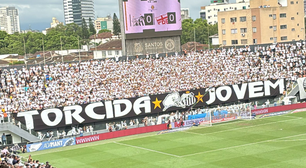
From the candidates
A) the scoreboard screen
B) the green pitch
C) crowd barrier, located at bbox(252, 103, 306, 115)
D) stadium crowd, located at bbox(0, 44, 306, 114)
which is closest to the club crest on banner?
stadium crowd, located at bbox(0, 44, 306, 114)

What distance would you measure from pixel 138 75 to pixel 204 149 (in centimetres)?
1663

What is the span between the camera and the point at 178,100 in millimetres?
47406

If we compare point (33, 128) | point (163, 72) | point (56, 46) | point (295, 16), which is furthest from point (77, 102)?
point (56, 46)

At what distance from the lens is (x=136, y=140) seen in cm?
3981

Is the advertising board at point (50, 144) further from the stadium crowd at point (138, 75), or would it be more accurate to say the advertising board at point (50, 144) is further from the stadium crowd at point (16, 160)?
the stadium crowd at point (138, 75)

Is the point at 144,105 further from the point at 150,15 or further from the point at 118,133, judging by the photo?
the point at 150,15

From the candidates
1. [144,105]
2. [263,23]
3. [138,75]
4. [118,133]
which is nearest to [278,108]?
[144,105]

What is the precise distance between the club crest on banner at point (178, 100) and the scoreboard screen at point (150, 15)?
906cm

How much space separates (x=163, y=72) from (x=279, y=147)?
19.8 m

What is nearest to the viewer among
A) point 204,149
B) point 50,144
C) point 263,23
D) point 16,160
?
point 16,160

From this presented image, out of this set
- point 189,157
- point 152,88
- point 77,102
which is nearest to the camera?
point 189,157

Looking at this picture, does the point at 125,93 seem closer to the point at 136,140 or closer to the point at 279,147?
the point at 136,140

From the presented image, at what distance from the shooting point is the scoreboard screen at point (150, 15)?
165ft

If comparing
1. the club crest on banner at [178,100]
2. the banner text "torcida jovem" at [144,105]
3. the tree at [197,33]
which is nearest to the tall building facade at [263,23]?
the tree at [197,33]
